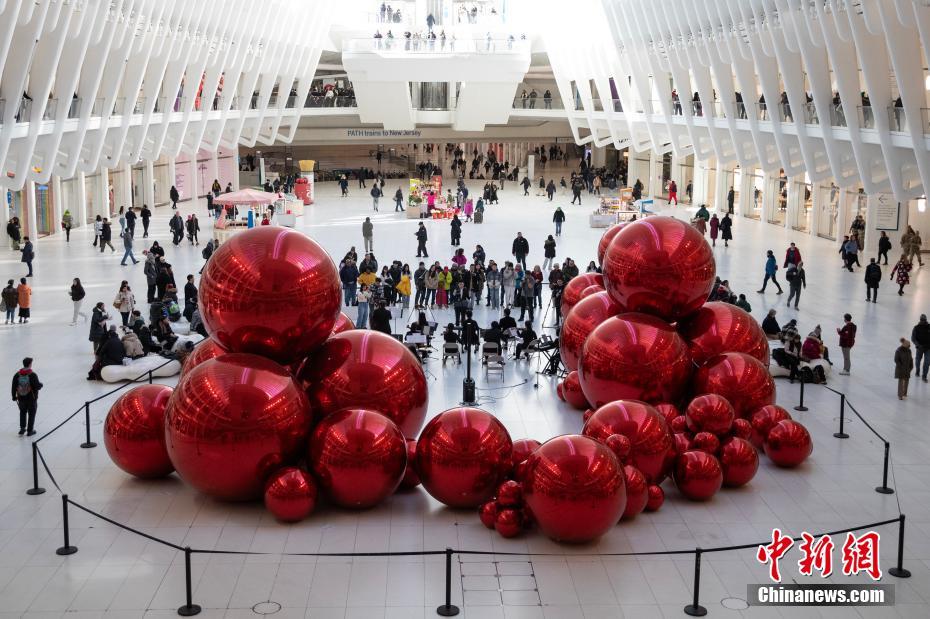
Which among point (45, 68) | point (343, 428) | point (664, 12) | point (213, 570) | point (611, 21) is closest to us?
point (213, 570)

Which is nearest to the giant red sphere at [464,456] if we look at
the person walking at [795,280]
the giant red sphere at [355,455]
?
the giant red sphere at [355,455]

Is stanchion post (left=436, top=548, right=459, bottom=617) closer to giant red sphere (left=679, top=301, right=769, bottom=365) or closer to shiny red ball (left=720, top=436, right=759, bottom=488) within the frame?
shiny red ball (left=720, top=436, right=759, bottom=488)

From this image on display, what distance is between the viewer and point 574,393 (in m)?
16.2

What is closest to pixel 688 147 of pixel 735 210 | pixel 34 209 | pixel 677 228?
pixel 735 210

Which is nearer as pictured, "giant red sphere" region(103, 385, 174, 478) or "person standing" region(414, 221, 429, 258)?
"giant red sphere" region(103, 385, 174, 478)

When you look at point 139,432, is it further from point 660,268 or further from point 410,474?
point 660,268

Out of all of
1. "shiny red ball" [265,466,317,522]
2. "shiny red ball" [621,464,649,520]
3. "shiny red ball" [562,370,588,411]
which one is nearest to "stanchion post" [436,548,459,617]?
"shiny red ball" [265,466,317,522]

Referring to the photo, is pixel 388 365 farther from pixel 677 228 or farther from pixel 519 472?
pixel 677 228

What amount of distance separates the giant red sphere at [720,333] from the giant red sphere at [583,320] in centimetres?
107

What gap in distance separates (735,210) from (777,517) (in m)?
35.7

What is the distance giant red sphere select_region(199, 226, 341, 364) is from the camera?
11.7 meters

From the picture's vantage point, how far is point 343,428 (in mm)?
11547

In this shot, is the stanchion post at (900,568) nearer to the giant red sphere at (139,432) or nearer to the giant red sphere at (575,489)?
the giant red sphere at (575,489)

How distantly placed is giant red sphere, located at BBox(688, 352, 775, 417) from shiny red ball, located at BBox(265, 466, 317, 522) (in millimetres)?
5300
